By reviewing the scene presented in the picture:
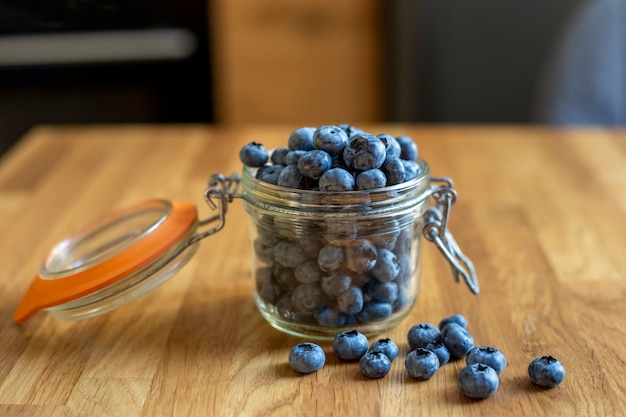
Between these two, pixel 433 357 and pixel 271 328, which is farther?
→ pixel 271 328

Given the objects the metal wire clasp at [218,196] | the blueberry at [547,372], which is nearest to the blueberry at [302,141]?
the metal wire clasp at [218,196]

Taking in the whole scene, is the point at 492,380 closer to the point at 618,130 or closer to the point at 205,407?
the point at 205,407

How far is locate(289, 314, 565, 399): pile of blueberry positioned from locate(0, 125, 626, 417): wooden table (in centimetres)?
1

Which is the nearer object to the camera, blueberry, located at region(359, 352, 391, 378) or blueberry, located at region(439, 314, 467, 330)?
blueberry, located at region(359, 352, 391, 378)

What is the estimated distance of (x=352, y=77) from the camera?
316cm

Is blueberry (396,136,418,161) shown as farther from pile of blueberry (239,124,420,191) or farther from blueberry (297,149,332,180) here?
blueberry (297,149,332,180)

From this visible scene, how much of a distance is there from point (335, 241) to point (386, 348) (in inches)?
5.3

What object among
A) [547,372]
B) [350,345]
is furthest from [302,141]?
[547,372]

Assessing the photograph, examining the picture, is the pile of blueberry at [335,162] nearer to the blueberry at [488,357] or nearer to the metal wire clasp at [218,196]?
the metal wire clasp at [218,196]

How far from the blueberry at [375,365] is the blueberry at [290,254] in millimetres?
133

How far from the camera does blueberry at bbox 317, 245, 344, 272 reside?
0.93 m

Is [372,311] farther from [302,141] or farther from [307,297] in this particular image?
[302,141]

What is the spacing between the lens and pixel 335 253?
0.93 m

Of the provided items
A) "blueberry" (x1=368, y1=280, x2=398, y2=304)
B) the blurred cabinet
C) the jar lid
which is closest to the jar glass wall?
"blueberry" (x1=368, y1=280, x2=398, y2=304)
